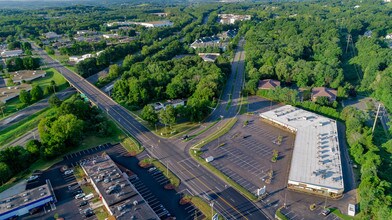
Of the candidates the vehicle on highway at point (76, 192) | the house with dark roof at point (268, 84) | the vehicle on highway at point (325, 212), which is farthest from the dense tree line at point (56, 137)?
the house with dark roof at point (268, 84)

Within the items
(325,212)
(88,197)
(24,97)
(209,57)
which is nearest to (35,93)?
(24,97)

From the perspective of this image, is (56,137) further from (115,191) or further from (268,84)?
(268,84)

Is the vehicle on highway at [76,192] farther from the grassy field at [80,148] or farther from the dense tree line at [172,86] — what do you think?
the dense tree line at [172,86]

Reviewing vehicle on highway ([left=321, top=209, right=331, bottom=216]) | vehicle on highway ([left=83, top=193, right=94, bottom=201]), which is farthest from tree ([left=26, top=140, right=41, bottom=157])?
vehicle on highway ([left=321, top=209, right=331, bottom=216])

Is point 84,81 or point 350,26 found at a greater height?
point 350,26

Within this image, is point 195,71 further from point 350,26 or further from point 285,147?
point 350,26

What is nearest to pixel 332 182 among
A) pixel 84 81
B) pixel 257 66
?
pixel 257 66
